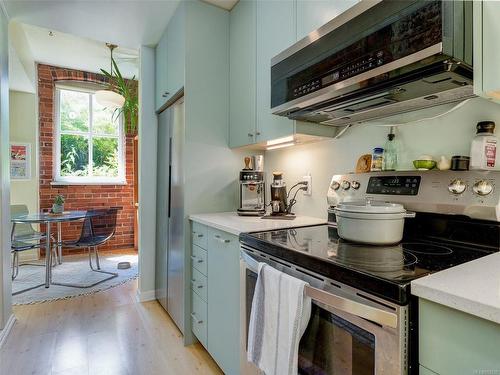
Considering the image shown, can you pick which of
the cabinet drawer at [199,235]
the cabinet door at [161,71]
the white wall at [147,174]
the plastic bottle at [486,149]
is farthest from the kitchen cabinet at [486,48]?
the white wall at [147,174]

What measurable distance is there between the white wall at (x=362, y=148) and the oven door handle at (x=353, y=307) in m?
0.82

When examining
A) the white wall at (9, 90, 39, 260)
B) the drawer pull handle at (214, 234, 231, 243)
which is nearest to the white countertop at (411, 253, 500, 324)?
the drawer pull handle at (214, 234, 231, 243)

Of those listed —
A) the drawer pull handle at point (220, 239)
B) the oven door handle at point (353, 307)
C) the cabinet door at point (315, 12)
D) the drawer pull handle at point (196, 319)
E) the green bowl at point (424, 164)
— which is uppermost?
the cabinet door at point (315, 12)

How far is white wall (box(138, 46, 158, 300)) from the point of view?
282 centimetres

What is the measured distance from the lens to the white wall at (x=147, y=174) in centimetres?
282

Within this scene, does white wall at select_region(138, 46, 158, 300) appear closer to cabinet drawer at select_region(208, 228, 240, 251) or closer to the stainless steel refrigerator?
the stainless steel refrigerator

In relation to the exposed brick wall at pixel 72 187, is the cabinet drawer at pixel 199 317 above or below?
below

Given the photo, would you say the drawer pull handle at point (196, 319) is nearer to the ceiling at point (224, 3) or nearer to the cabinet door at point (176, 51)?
the cabinet door at point (176, 51)

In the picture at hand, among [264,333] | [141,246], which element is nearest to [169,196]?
[141,246]

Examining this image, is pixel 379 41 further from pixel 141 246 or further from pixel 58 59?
pixel 58 59

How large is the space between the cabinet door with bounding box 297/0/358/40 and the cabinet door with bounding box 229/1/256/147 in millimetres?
466

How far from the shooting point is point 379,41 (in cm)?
103

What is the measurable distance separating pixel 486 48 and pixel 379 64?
301 millimetres

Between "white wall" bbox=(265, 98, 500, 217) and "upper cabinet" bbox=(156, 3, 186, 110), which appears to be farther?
"upper cabinet" bbox=(156, 3, 186, 110)
